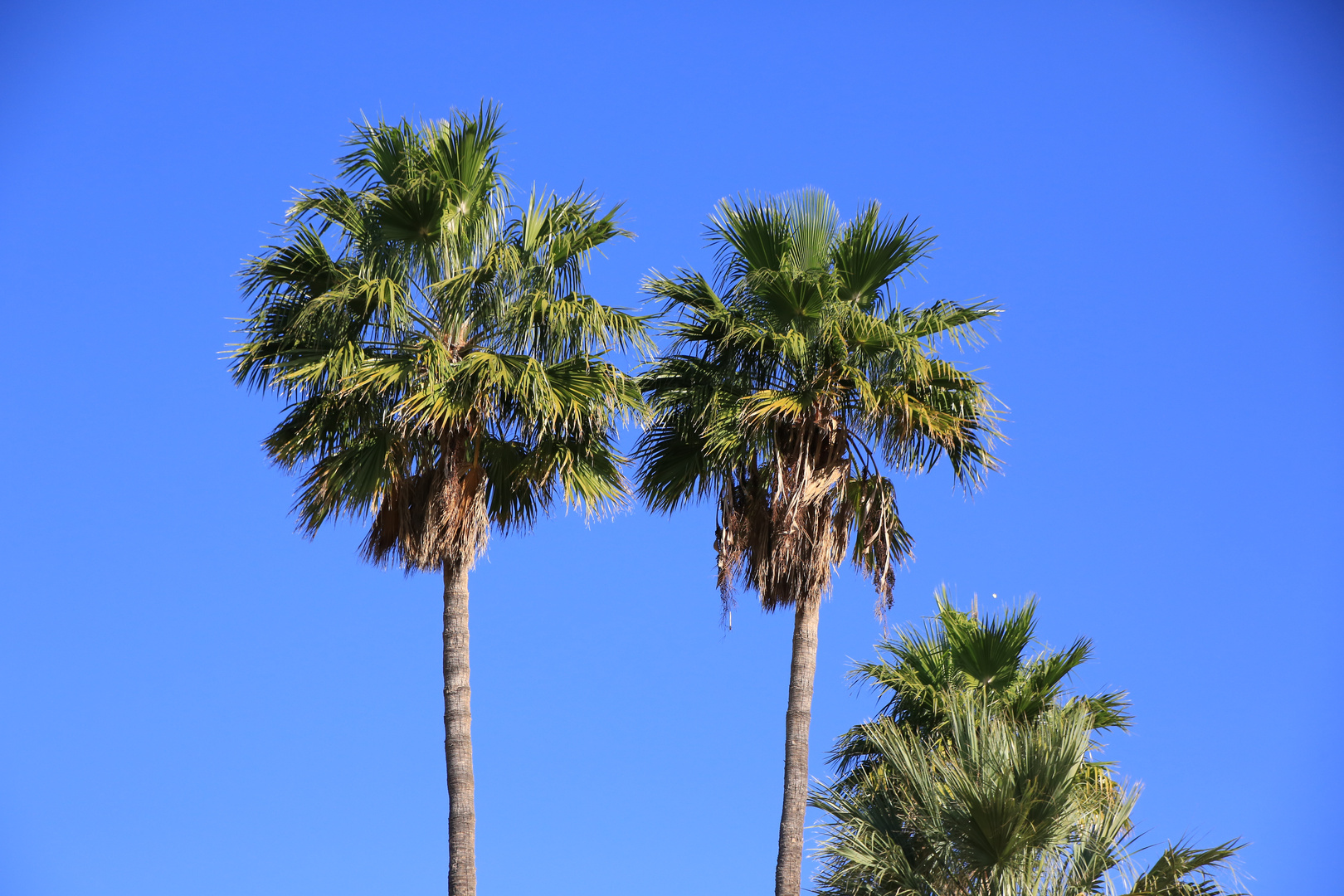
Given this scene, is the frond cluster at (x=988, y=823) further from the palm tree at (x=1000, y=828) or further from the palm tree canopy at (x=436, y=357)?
the palm tree canopy at (x=436, y=357)

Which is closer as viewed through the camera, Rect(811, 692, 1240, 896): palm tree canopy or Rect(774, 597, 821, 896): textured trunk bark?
Rect(811, 692, 1240, 896): palm tree canopy

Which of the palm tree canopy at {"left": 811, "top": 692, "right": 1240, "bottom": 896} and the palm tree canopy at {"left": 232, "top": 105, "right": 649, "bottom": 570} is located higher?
the palm tree canopy at {"left": 232, "top": 105, "right": 649, "bottom": 570}

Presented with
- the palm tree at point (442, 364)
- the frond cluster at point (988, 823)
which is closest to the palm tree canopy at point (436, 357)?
the palm tree at point (442, 364)

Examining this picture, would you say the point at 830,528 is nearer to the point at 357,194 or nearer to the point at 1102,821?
the point at 1102,821

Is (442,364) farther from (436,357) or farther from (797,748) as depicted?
(797,748)

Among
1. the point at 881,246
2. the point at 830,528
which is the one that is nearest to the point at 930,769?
the point at 830,528

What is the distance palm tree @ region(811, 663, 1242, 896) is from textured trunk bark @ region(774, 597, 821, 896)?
1291 millimetres

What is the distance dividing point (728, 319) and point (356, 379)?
13.3 ft

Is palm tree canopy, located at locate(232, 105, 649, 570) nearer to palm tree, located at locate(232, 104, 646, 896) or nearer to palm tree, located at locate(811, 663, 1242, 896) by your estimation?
palm tree, located at locate(232, 104, 646, 896)

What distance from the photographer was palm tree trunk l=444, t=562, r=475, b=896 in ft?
43.4

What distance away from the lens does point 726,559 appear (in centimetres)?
1464

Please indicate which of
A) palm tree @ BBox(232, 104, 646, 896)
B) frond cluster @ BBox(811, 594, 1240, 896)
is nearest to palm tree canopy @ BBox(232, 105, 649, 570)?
palm tree @ BBox(232, 104, 646, 896)

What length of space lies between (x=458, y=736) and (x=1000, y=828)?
558 cm

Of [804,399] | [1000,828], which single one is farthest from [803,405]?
[1000,828]
